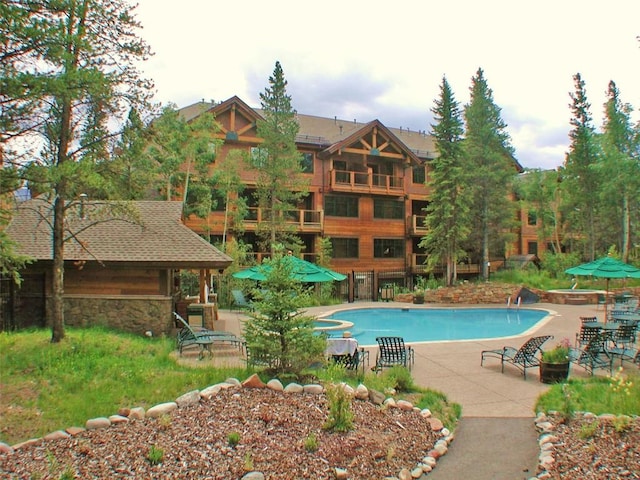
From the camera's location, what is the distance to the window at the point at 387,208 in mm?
31822

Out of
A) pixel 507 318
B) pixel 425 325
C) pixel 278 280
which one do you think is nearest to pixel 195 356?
pixel 278 280

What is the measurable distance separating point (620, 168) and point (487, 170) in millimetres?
9035

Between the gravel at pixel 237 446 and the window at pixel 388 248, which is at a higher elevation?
the window at pixel 388 248

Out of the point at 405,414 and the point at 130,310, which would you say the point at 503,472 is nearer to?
the point at 405,414

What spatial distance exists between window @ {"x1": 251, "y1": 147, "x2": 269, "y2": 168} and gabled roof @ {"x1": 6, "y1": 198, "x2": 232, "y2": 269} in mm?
10320

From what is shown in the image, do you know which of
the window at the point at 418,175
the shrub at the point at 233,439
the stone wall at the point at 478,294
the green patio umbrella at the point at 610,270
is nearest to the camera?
the shrub at the point at 233,439

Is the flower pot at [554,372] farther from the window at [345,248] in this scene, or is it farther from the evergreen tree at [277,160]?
the window at [345,248]

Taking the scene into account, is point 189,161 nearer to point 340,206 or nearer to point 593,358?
point 340,206

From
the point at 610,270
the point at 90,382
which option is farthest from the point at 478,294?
the point at 90,382

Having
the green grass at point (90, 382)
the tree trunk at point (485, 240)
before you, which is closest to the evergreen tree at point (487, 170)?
the tree trunk at point (485, 240)

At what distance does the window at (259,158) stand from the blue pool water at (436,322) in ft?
31.1

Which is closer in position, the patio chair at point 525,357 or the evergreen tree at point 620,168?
the patio chair at point 525,357

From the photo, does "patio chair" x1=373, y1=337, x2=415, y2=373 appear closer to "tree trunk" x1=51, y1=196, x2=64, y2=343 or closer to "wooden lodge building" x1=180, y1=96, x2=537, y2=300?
"tree trunk" x1=51, y1=196, x2=64, y2=343

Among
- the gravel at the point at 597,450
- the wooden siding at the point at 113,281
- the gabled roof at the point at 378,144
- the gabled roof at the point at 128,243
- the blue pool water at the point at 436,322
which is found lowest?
the blue pool water at the point at 436,322
